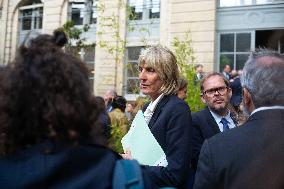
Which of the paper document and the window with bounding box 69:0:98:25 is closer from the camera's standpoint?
the paper document

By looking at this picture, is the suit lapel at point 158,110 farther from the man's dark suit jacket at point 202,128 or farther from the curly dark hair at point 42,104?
the curly dark hair at point 42,104

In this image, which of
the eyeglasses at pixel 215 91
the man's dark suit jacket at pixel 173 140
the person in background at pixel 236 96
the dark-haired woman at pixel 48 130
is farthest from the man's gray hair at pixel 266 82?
the person in background at pixel 236 96

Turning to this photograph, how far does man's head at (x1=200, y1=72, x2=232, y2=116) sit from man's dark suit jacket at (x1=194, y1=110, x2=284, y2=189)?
1.45 metres

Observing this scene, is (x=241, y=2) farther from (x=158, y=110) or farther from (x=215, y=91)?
(x=158, y=110)

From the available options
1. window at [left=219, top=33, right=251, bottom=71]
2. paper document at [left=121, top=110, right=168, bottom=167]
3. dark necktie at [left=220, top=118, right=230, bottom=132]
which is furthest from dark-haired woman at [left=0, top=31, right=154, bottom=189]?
window at [left=219, top=33, right=251, bottom=71]

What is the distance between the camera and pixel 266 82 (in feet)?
6.81

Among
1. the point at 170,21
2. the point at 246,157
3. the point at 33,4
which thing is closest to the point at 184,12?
the point at 170,21

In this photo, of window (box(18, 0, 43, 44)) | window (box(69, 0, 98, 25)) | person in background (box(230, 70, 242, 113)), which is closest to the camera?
person in background (box(230, 70, 242, 113))

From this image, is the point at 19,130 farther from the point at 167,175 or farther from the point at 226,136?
the point at 167,175

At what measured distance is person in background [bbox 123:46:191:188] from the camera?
8.29 feet

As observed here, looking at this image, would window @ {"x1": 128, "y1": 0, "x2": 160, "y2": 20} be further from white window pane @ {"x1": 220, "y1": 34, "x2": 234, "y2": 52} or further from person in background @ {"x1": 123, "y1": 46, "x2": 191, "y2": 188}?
person in background @ {"x1": 123, "y1": 46, "x2": 191, "y2": 188}

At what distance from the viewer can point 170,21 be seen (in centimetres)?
1595

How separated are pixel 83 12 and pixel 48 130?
58.0 ft

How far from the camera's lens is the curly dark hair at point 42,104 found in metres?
1.35
